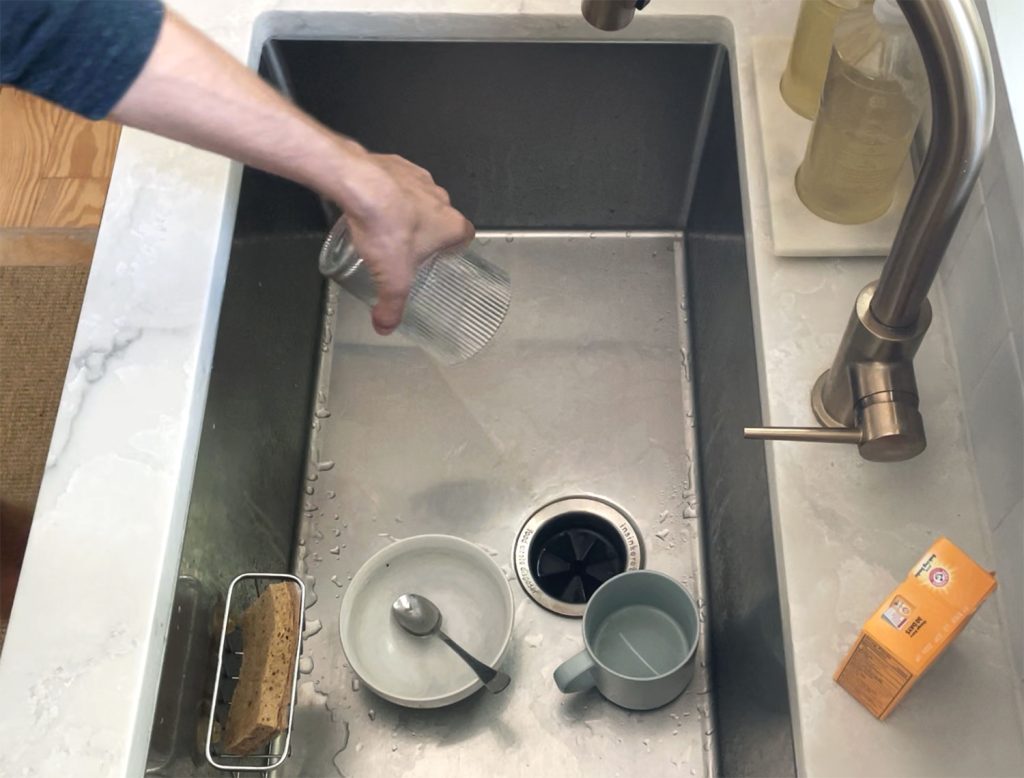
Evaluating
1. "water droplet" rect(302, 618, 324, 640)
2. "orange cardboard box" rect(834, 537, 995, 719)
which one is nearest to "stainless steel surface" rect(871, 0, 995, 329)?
"orange cardboard box" rect(834, 537, 995, 719)

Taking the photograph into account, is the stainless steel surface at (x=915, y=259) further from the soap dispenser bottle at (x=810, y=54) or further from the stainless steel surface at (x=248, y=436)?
the stainless steel surface at (x=248, y=436)

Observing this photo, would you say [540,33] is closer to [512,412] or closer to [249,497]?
[512,412]

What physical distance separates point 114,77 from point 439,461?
1.65 ft

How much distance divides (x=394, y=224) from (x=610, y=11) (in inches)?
7.5

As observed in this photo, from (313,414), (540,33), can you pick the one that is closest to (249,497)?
(313,414)

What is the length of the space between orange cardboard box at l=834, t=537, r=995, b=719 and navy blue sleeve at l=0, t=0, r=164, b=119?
490 mm

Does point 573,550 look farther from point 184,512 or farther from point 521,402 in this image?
point 184,512

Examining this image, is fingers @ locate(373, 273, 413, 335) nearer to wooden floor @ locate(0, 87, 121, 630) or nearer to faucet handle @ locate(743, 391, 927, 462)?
faucet handle @ locate(743, 391, 927, 462)

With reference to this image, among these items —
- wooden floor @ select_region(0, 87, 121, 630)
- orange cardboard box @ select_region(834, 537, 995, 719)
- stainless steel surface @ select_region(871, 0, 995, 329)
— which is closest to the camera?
stainless steel surface @ select_region(871, 0, 995, 329)

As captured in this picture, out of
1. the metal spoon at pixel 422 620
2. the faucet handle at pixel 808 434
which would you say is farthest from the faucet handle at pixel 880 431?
the metal spoon at pixel 422 620

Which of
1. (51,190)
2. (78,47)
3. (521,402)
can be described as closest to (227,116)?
(78,47)

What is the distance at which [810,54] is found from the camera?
0.71m

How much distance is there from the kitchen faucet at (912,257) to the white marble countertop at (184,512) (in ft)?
0.21

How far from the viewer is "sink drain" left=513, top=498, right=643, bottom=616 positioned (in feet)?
2.72
